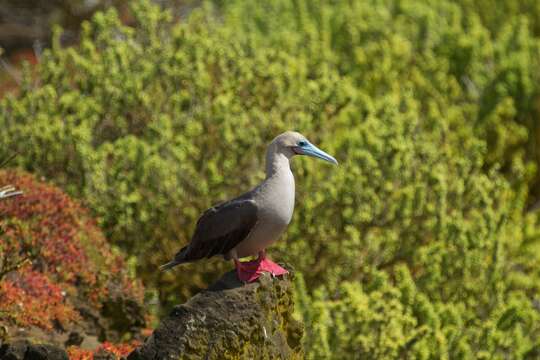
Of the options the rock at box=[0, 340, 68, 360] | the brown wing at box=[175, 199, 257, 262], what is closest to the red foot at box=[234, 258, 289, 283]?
the brown wing at box=[175, 199, 257, 262]

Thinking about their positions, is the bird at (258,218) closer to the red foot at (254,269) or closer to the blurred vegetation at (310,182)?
the red foot at (254,269)

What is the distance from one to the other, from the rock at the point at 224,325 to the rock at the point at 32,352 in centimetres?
103

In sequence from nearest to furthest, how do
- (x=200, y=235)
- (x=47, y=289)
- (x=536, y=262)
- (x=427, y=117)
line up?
(x=200, y=235)
(x=47, y=289)
(x=536, y=262)
(x=427, y=117)

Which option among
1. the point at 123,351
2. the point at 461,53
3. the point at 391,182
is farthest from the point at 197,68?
the point at 461,53

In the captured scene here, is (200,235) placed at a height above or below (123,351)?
above

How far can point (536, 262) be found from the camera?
53.1ft

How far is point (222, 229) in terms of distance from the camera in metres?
9.65

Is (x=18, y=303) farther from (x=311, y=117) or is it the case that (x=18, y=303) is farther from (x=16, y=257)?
(x=311, y=117)

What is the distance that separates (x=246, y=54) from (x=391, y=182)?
433 cm

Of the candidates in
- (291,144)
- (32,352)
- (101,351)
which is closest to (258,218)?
(291,144)

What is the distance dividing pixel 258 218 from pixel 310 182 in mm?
5588

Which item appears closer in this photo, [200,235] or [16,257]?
[200,235]

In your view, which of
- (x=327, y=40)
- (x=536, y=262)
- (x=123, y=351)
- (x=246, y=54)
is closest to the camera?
(x=123, y=351)

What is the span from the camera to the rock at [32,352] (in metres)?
9.84
